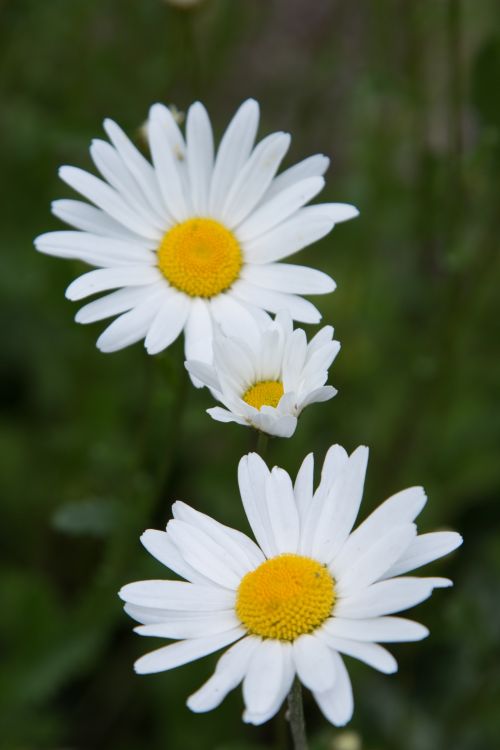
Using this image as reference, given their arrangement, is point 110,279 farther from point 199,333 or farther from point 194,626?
point 194,626

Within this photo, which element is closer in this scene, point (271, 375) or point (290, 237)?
point (271, 375)

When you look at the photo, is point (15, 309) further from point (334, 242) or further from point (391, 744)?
point (391, 744)

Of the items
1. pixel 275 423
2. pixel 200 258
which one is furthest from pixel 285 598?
pixel 200 258

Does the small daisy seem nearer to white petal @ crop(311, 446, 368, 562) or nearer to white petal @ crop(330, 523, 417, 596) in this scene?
white petal @ crop(311, 446, 368, 562)

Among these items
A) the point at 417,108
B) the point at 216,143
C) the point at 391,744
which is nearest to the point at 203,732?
the point at 391,744

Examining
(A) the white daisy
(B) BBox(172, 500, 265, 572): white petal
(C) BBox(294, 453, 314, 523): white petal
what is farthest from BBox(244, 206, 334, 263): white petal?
(B) BBox(172, 500, 265, 572): white petal

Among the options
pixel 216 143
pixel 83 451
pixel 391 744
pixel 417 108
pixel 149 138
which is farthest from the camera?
pixel 216 143
